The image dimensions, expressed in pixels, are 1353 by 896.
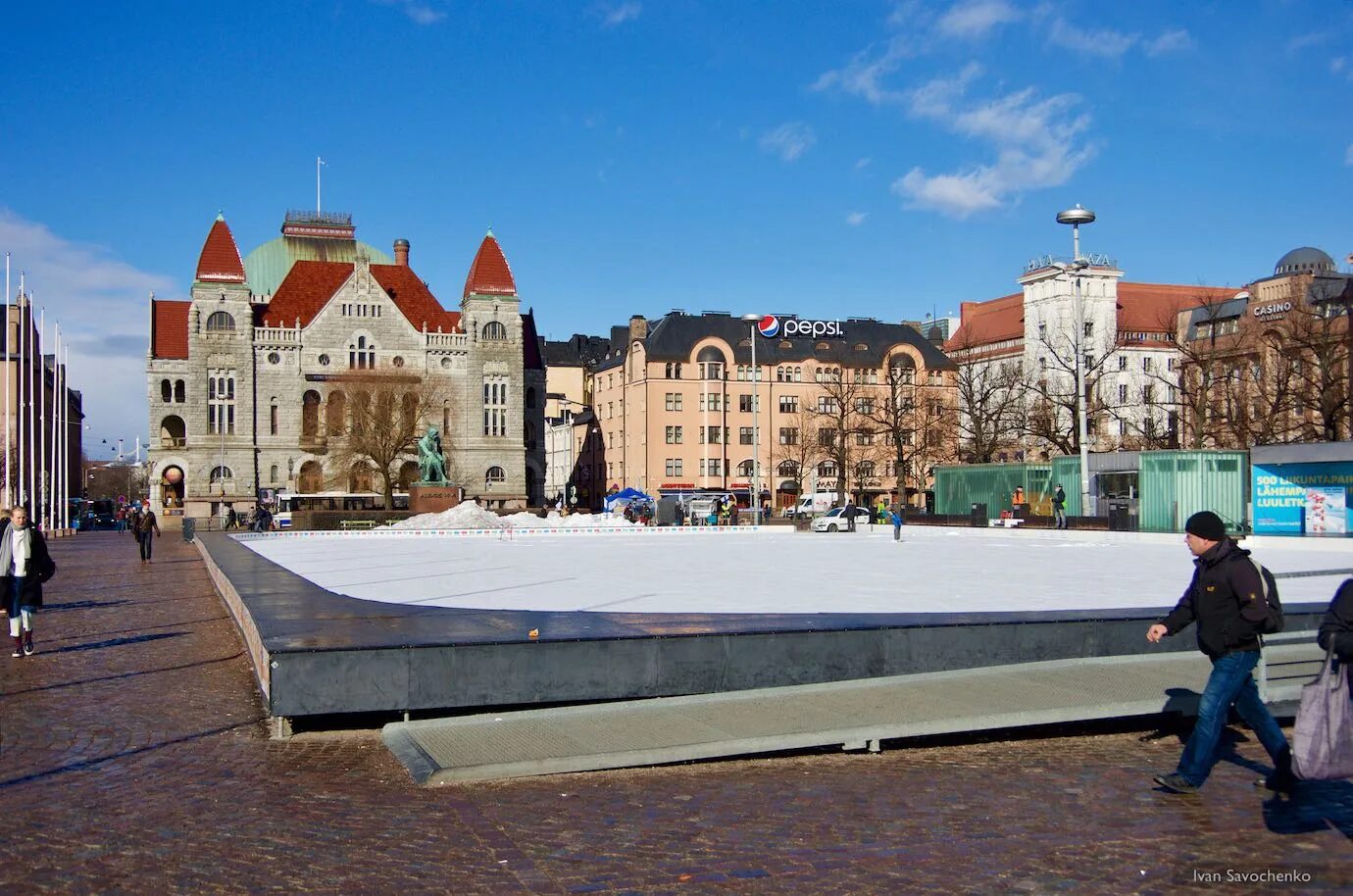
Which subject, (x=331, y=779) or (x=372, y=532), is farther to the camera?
(x=372, y=532)

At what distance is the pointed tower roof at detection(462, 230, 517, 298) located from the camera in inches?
4432

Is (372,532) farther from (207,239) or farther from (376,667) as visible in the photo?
(207,239)

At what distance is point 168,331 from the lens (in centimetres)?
11156

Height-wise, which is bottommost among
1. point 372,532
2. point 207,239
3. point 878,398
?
point 372,532

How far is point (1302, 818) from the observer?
24.1 ft

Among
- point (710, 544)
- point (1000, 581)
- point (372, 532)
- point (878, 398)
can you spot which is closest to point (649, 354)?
point (878, 398)

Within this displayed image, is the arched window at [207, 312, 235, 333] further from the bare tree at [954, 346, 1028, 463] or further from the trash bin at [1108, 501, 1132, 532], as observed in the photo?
the trash bin at [1108, 501, 1132, 532]

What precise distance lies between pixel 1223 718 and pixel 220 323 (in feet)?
353

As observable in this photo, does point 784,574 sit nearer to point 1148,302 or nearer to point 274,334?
point 274,334

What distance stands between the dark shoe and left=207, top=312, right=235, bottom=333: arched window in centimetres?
10638

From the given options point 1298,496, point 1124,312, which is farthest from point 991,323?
point 1298,496

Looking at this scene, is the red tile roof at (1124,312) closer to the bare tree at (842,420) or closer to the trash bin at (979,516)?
the bare tree at (842,420)

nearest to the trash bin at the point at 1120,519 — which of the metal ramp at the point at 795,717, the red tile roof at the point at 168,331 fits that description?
the metal ramp at the point at 795,717

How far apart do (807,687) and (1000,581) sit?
35.3ft
